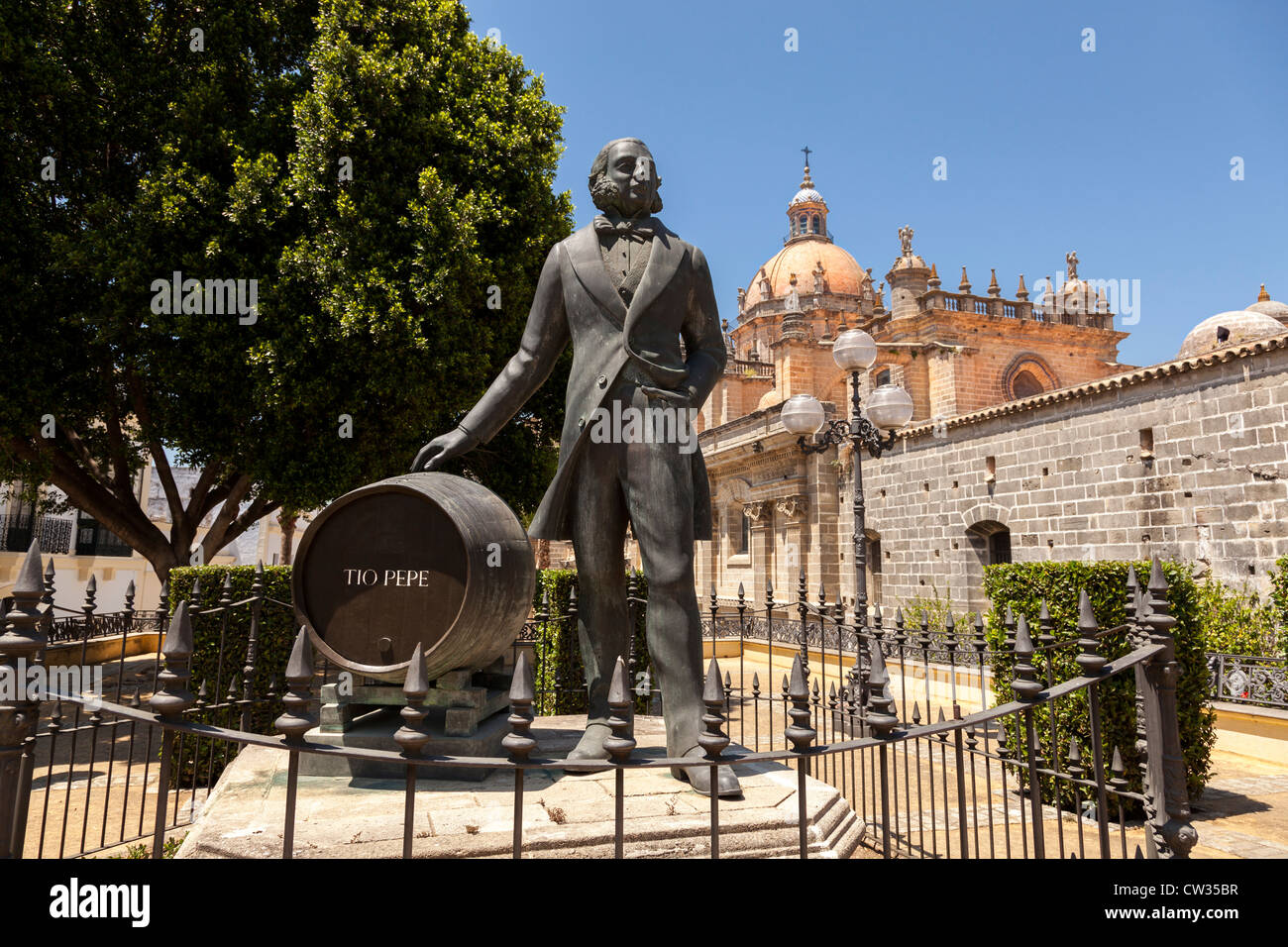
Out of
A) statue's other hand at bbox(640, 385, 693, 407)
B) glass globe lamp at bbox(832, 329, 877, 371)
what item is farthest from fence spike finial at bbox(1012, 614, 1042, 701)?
glass globe lamp at bbox(832, 329, 877, 371)

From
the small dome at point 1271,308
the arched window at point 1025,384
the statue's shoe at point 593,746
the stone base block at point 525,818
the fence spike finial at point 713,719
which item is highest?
the small dome at point 1271,308

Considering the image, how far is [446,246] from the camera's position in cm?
900

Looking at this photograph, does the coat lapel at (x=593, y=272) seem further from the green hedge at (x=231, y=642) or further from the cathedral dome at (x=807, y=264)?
the cathedral dome at (x=807, y=264)

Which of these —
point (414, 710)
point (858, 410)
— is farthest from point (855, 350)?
point (414, 710)

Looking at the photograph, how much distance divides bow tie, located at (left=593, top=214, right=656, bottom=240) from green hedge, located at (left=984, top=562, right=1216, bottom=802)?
178 inches

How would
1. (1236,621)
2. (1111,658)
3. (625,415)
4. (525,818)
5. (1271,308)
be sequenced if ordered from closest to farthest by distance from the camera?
(525,818) → (625,415) → (1111,658) → (1236,621) → (1271,308)

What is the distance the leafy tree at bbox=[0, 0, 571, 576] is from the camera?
8.76m

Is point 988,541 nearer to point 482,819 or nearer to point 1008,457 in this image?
point 1008,457

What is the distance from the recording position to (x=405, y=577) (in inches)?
130

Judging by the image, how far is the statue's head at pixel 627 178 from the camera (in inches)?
140

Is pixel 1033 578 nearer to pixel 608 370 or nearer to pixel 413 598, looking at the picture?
pixel 608 370

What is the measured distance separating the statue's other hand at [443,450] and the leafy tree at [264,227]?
222 inches

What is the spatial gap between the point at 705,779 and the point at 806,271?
45.9m

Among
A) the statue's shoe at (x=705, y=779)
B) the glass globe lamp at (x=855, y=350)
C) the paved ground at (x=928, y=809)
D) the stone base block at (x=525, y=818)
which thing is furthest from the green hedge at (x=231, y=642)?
the glass globe lamp at (x=855, y=350)
